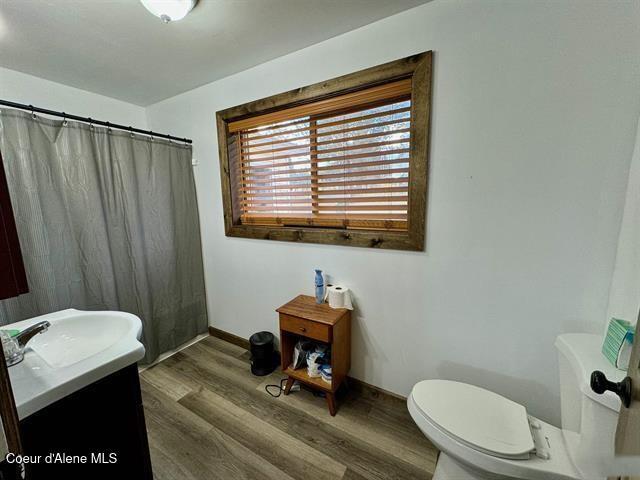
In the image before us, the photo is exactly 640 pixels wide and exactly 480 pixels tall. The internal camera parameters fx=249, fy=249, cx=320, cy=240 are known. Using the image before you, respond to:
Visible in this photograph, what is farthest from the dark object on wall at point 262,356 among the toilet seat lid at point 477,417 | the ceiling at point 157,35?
the ceiling at point 157,35

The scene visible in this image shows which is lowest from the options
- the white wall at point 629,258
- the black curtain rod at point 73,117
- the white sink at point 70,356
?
the white sink at point 70,356

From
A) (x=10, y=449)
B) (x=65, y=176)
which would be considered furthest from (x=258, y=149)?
(x=10, y=449)

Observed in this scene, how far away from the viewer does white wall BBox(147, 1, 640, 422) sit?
1.01m

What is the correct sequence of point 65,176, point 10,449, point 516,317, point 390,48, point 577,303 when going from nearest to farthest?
1. point 10,449
2. point 577,303
3. point 516,317
4. point 390,48
5. point 65,176

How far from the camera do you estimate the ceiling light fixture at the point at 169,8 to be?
1.12 metres

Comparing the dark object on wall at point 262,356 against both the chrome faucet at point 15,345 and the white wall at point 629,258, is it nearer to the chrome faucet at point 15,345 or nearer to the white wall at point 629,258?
the chrome faucet at point 15,345

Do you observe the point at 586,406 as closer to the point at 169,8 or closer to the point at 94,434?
the point at 94,434

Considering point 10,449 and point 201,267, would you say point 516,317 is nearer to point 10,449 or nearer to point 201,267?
point 10,449

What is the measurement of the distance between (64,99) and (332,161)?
2.16 metres

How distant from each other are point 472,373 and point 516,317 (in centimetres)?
40

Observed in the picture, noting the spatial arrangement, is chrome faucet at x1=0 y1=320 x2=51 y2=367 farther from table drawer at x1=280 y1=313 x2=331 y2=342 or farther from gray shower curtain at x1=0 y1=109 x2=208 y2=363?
table drawer at x1=280 y1=313 x2=331 y2=342

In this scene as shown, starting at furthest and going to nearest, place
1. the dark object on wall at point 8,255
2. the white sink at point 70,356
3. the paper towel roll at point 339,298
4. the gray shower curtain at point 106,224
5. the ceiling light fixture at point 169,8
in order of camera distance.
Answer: the paper towel roll at point 339,298
the gray shower curtain at point 106,224
the ceiling light fixture at point 169,8
the white sink at point 70,356
the dark object on wall at point 8,255

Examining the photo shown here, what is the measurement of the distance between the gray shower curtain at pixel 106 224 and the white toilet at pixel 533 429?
205 centimetres

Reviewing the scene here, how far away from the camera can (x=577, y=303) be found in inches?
43.9
